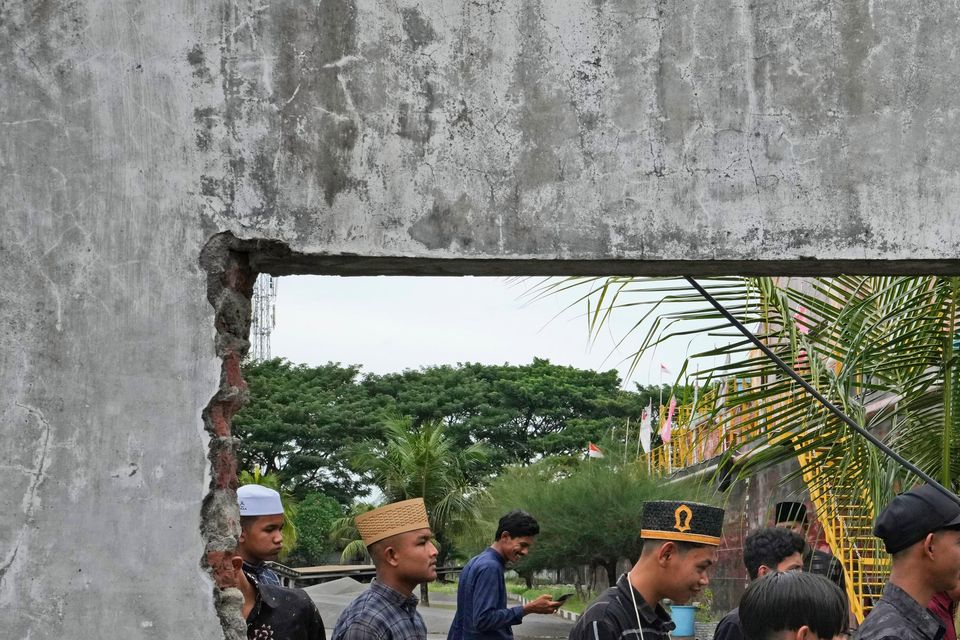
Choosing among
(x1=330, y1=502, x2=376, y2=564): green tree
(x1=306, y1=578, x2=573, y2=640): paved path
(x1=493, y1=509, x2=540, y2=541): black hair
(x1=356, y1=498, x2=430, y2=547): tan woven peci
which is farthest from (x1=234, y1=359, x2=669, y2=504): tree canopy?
(x1=356, y1=498, x2=430, y2=547): tan woven peci

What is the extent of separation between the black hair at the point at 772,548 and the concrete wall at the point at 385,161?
82.1 inches

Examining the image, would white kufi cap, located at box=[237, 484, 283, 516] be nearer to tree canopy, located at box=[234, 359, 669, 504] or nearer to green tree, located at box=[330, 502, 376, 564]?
green tree, located at box=[330, 502, 376, 564]

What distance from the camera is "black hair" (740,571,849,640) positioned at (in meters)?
3.25

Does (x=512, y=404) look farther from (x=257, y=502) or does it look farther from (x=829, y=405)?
(x=829, y=405)

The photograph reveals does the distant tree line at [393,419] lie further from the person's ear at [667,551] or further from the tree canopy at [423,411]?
the person's ear at [667,551]

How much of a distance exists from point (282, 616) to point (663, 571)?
5.22 ft

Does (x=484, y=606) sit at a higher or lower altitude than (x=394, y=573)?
lower

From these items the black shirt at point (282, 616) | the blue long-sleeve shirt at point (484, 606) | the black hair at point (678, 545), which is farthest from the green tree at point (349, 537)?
the black hair at point (678, 545)

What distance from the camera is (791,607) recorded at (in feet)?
10.7

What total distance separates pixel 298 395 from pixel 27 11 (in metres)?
43.4

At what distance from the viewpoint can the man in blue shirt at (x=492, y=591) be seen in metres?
6.52

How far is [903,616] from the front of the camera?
365 centimetres

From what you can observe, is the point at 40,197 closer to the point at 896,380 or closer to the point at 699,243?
the point at 699,243

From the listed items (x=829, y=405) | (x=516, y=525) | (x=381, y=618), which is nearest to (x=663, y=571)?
(x=829, y=405)
